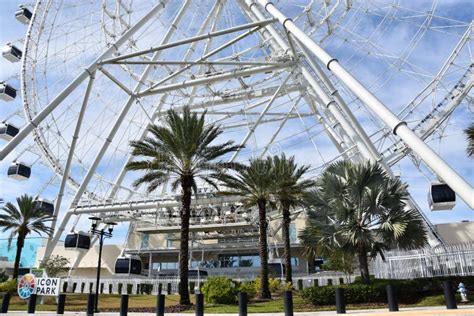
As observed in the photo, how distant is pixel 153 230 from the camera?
5019cm

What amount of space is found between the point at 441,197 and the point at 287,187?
10.2 meters

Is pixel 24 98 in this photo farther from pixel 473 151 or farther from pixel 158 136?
pixel 473 151

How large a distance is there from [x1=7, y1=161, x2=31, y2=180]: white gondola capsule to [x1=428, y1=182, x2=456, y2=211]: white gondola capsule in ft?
104

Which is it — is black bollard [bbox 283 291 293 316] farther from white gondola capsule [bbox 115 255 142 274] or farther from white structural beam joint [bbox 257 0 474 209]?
white gondola capsule [bbox 115 255 142 274]

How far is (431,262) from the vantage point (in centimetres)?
2066

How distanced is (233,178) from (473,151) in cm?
1258

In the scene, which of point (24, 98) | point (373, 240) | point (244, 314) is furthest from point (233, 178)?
point (24, 98)

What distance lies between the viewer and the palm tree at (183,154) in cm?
2242

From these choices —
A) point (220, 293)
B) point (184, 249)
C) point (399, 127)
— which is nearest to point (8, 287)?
point (184, 249)

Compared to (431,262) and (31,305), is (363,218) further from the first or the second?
(31,305)

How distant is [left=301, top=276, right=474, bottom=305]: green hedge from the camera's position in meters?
17.5

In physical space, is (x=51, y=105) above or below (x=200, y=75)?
below

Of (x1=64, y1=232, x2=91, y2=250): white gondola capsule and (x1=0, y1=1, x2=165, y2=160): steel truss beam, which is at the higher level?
(x1=0, y1=1, x2=165, y2=160): steel truss beam

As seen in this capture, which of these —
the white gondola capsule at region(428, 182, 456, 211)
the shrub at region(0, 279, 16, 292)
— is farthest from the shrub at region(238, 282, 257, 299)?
the shrub at region(0, 279, 16, 292)
